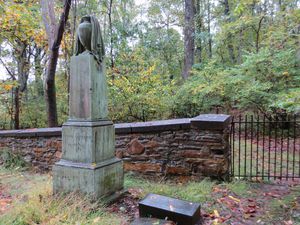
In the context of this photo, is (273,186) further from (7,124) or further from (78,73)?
(7,124)

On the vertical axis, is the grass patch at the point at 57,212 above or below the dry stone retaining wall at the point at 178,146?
below

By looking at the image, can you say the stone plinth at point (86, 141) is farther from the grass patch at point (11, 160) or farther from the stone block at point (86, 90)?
the grass patch at point (11, 160)

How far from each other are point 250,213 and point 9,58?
40.9 feet

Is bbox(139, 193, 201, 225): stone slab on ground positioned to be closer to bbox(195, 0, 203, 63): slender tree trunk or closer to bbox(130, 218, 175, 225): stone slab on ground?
bbox(130, 218, 175, 225): stone slab on ground

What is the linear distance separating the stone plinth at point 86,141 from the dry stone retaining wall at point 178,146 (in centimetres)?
108

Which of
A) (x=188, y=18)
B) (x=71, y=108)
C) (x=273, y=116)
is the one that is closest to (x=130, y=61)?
(x=188, y=18)

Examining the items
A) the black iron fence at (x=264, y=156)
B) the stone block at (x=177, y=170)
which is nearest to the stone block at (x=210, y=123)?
the black iron fence at (x=264, y=156)

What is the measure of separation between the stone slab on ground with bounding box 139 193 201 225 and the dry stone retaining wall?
143 centimetres

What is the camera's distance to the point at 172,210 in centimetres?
279

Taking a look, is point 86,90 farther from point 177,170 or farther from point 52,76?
point 52,76

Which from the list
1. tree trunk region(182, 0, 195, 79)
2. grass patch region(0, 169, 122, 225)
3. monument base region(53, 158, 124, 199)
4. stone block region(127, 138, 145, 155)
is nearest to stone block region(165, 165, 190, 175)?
stone block region(127, 138, 145, 155)

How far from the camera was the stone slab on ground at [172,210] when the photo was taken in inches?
107

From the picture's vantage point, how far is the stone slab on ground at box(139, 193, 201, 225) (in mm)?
2730

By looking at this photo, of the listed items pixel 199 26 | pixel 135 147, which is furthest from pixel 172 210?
pixel 199 26
